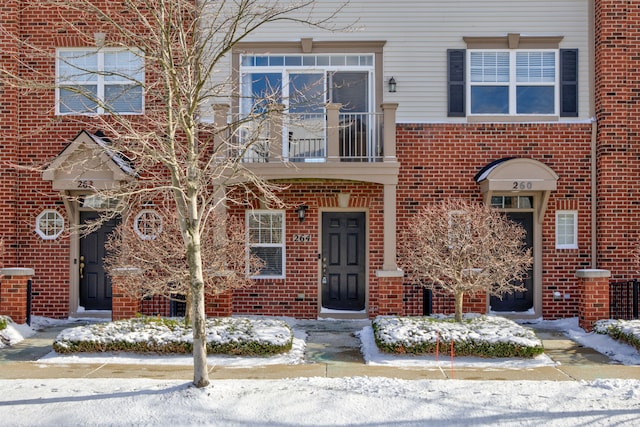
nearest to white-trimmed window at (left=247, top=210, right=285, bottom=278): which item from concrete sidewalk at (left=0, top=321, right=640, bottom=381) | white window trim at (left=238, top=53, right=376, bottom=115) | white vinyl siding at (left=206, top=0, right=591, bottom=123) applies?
white window trim at (left=238, top=53, right=376, bottom=115)

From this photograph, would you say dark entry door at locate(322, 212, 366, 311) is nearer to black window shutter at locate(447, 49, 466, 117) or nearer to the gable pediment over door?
black window shutter at locate(447, 49, 466, 117)

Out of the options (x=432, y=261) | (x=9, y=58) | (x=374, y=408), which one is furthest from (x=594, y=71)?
(x=9, y=58)

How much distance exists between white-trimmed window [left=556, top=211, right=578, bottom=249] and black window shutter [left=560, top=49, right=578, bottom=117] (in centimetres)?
209

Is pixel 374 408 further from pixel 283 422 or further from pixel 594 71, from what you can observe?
pixel 594 71

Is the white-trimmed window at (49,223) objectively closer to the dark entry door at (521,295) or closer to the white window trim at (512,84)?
the white window trim at (512,84)

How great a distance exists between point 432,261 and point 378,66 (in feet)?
15.4

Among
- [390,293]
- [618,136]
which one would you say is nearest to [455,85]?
[618,136]

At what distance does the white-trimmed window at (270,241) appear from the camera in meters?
12.3

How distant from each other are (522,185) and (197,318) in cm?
756

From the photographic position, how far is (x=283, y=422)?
5844 mm

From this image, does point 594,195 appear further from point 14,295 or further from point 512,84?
point 14,295

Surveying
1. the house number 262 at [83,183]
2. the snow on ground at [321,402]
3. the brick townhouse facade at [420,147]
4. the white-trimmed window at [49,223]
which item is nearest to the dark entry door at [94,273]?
the brick townhouse facade at [420,147]

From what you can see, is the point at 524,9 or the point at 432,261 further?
the point at 524,9

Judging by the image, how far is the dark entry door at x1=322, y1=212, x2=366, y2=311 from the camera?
1239 cm
